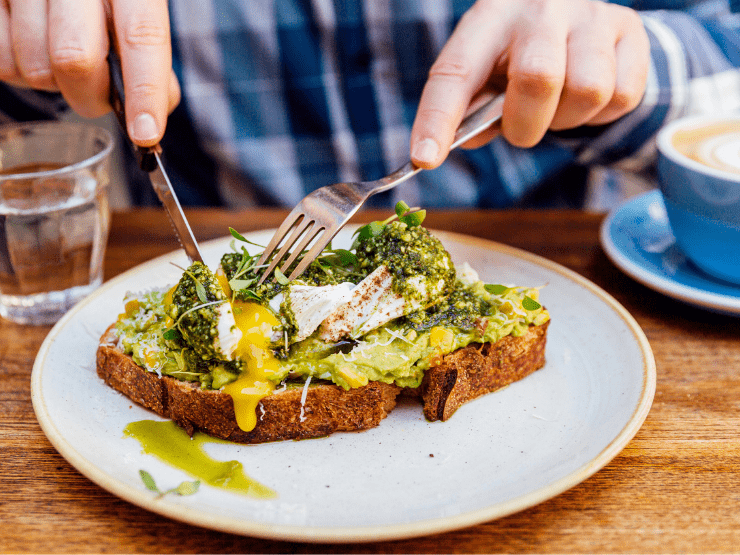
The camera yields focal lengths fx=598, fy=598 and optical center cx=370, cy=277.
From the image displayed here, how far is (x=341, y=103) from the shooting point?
3.94 meters

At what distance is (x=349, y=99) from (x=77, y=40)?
1.94 metres

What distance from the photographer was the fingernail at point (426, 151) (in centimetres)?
233

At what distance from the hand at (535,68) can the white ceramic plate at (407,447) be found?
32.2 inches

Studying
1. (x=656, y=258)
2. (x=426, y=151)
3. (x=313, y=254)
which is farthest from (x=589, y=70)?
(x=313, y=254)

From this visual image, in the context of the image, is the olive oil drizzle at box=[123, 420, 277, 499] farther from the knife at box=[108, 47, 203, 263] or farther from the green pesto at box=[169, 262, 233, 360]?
the knife at box=[108, 47, 203, 263]

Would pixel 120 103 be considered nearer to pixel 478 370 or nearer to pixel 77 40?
pixel 77 40

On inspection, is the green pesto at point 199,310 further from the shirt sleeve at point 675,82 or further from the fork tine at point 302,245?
the shirt sleeve at point 675,82

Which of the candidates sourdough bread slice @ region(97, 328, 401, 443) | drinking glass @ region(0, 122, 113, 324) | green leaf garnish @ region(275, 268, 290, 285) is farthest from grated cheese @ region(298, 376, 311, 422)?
drinking glass @ region(0, 122, 113, 324)

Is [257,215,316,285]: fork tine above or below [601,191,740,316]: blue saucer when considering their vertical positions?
above

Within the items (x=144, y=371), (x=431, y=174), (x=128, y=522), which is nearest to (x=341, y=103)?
(x=431, y=174)

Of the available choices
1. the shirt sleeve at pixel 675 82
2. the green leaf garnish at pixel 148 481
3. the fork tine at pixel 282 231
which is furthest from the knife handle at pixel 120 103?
the shirt sleeve at pixel 675 82

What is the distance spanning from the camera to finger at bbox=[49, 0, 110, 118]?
7.43 feet

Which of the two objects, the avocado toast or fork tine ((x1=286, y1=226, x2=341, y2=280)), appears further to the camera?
fork tine ((x1=286, y1=226, x2=341, y2=280))

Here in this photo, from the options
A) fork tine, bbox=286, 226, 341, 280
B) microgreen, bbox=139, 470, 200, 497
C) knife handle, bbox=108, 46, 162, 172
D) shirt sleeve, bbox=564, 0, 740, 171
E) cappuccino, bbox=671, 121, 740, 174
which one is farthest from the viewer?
shirt sleeve, bbox=564, 0, 740, 171
